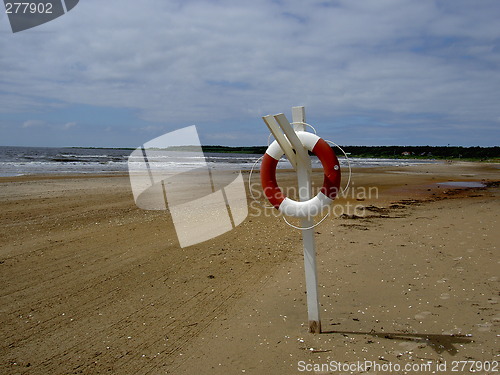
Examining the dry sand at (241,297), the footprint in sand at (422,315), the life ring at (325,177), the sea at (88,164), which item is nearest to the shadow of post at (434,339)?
the dry sand at (241,297)

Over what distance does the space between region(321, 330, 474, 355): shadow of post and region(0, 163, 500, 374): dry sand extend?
0.05 feet

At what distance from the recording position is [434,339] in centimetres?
320

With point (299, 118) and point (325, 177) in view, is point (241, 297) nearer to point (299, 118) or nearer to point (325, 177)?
point (325, 177)

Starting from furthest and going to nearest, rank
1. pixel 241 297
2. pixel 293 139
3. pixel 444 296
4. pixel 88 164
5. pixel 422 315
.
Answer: pixel 88 164 < pixel 241 297 < pixel 444 296 < pixel 422 315 < pixel 293 139

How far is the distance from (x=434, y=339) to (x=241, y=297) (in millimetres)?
1933

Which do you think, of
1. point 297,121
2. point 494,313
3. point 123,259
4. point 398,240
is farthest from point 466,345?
point 123,259

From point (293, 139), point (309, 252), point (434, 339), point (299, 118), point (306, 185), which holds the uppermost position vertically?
point (299, 118)

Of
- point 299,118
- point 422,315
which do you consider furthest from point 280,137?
point 422,315

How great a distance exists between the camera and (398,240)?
6.27 m

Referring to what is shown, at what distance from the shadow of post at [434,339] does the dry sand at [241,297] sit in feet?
0.05

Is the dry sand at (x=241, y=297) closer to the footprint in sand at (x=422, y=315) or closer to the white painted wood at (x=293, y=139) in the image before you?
the footprint in sand at (x=422, y=315)

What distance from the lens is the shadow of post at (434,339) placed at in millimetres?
3061

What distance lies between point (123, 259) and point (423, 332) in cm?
387

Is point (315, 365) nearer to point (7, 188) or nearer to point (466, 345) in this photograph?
point (466, 345)
